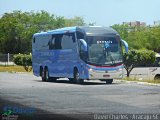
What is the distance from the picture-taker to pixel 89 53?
24.3m

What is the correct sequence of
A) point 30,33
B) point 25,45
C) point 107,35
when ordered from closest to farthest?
point 30,33 < point 25,45 < point 107,35

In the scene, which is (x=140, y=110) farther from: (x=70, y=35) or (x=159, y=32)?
(x=159, y=32)

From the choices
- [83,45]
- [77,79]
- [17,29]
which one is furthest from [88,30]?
[17,29]

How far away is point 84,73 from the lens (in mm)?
24875

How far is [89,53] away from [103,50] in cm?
78

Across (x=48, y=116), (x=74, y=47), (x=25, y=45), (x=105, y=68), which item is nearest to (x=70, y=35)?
(x=74, y=47)

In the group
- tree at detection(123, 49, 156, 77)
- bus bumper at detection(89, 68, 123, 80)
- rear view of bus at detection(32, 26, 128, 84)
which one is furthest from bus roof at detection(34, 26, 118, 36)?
tree at detection(123, 49, 156, 77)

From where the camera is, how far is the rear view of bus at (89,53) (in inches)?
945

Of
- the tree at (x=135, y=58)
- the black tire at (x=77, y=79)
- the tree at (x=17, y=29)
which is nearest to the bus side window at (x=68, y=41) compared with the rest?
the black tire at (x=77, y=79)

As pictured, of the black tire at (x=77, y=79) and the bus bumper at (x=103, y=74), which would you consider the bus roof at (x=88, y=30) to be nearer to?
the bus bumper at (x=103, y=74)

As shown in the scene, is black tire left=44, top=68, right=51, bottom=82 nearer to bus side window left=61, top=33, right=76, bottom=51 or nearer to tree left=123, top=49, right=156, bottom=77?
bus side window left=61, top=33, right=76, bottom=51

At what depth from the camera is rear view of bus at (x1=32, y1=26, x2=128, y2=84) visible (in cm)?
2402

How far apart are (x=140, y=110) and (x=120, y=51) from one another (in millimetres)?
12815

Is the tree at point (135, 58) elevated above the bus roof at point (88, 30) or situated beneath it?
situated beneath
